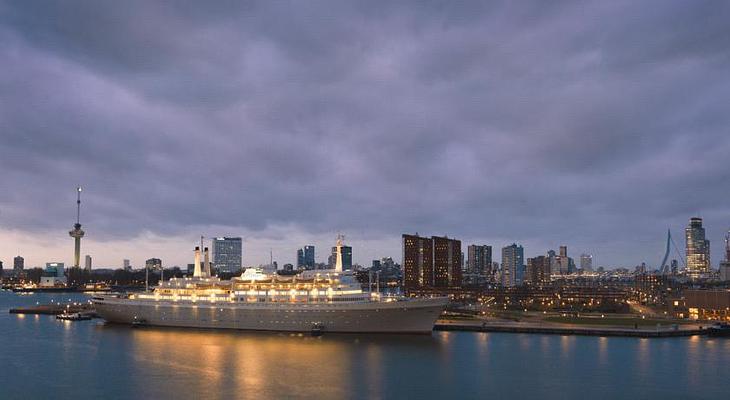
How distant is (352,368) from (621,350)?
2022 centimetres

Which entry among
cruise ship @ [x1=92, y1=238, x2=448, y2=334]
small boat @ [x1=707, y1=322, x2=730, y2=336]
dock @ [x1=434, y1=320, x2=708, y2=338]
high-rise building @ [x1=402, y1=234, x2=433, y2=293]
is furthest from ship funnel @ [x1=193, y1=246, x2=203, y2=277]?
high-rise building @ [x1=402, y1=234, x2=433, y2=293]

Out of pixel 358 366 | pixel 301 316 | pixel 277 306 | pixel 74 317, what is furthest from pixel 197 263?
pixel 358 366

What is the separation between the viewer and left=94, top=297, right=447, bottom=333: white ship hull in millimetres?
47906

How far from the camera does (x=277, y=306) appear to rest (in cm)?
5034

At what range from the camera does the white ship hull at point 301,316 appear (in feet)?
157

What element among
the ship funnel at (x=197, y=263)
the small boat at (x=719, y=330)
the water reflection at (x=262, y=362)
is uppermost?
the ship funnel at (x=197, y=263)

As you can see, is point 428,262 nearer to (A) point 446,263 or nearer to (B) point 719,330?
(A) point 446,263

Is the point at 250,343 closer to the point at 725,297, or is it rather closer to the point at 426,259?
the point at 725,297

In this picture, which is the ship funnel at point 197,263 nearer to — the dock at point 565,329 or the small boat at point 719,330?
the dock at point 565,329

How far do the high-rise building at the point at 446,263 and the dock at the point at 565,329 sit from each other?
94.1 meters

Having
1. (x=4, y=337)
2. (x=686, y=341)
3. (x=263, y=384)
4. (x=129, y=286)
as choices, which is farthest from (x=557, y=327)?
(x=129, y=286)

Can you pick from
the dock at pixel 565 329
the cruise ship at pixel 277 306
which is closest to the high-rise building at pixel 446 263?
the dock at pixel 565 329

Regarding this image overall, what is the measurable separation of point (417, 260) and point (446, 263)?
25.2 ft

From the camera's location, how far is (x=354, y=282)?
174ft
